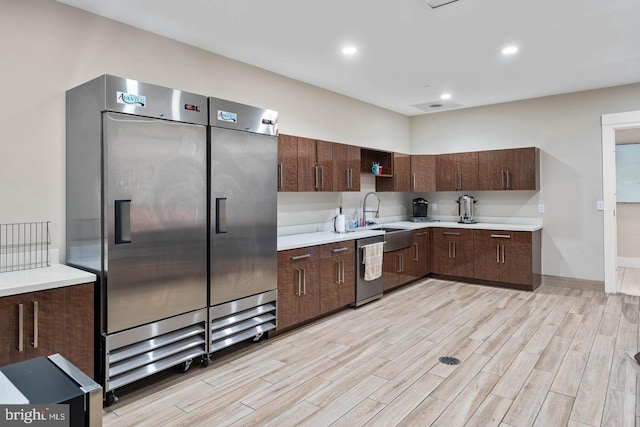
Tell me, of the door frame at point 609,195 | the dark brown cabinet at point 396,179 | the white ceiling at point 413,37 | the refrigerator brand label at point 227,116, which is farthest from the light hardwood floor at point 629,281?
the refrigerator brand label at point 227,116

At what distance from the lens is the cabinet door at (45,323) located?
2152 mm

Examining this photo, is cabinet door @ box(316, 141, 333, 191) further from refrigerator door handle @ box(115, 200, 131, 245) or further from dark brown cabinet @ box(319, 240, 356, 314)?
refrigerator door handle @ box(115, 200, 131, 245)

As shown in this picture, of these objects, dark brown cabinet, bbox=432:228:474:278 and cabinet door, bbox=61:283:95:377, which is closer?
cabinet door, bbox=61:283:95:377

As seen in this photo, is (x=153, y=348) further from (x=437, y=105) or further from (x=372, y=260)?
(x=437, y=105)

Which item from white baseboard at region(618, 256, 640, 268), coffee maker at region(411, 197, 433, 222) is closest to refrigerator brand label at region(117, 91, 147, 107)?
coffee maker at region(411, 197, 433, 222)

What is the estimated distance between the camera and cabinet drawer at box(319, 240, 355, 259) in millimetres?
4078

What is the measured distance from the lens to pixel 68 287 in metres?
2.29

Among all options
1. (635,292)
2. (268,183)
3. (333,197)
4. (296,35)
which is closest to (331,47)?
(296,35)

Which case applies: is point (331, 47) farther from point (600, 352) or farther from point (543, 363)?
point (600, 352)

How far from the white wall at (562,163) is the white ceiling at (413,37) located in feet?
1.39

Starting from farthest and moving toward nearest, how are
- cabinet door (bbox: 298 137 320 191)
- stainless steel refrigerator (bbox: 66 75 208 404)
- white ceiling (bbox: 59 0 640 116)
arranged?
cabinet door (bbox: 298 137 320 191)
white ceiling (bbox: 59 0 640 116)
stainless steel refrigerator (bbox: 66 75 208 404)

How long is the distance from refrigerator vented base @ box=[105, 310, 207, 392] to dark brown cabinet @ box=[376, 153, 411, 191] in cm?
378

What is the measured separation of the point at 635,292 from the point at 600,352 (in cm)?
258

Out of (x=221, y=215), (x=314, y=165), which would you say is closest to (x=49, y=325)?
(x=221, y=215)
